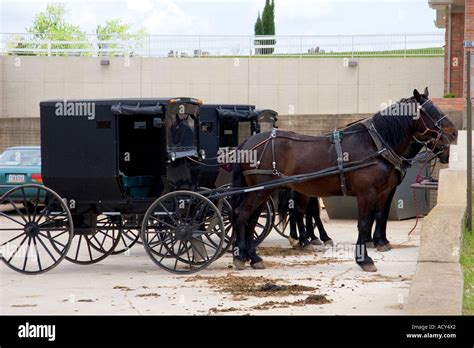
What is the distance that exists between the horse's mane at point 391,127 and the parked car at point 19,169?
30.6 feet

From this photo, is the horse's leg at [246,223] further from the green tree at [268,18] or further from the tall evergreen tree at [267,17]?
the tall evergreen tree at [267,17]

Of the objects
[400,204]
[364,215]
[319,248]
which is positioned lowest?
[319,248]

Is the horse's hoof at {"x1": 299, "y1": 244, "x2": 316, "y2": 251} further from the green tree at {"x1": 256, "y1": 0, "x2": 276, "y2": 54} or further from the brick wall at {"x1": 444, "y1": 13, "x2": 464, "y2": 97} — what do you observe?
the green tree at {"x1": 256, "y1": 0, "x2": 276, "y2": 54}

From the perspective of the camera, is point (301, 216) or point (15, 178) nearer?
point (301, 216)

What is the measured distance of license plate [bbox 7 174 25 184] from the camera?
2073 cm

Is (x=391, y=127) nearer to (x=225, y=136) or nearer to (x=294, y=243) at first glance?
(x=294, y=243)

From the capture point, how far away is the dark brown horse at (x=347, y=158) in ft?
42.5

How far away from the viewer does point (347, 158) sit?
510 inches

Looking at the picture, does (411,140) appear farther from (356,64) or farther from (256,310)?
(356,64)

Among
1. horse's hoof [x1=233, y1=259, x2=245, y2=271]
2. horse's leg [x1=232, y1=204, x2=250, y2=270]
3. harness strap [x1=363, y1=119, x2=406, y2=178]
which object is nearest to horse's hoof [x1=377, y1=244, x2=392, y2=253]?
harness strap [x1=363, y1=119, x2=406, y2=178]

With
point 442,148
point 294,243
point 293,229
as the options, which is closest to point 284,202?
point 293,229

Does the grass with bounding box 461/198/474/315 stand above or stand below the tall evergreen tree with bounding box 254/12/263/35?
below

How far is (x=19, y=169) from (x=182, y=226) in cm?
930

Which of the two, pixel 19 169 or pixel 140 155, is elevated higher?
pixel 140 155
